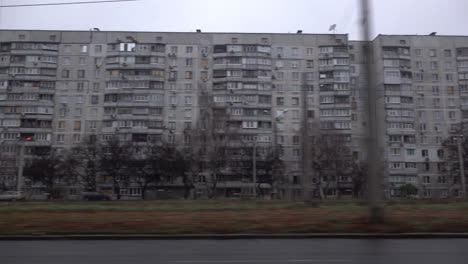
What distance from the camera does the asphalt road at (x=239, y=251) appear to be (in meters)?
8.59

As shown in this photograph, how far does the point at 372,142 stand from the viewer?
1316 centimetres

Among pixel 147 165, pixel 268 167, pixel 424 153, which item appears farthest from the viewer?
pixel 424 153

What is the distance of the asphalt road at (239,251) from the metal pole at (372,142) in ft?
5.70

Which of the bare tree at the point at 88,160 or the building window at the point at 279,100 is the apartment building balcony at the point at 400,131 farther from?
the bare tree at the point at 88,160

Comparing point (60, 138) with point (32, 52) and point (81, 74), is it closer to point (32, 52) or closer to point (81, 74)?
point (81, 74)

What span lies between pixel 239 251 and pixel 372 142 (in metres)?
5.60

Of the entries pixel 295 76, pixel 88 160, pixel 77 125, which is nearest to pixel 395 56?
pixel 295 76

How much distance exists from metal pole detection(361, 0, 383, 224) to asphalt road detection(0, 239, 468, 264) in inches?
68.4

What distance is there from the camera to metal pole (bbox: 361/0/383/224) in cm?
1271

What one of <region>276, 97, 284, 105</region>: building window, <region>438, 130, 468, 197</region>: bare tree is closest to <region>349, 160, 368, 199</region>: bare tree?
<region>438, 130, 468, 197</region>: bare tree

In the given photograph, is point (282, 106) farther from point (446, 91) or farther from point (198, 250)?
point (198, 250)

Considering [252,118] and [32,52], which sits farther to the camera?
[32,52]

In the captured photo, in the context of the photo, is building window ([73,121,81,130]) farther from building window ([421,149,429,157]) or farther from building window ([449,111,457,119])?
building window ([449,111,457,119])

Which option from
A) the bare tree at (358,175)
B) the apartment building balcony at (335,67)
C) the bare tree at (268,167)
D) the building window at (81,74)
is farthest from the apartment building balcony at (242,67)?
the building window at (81,74)
